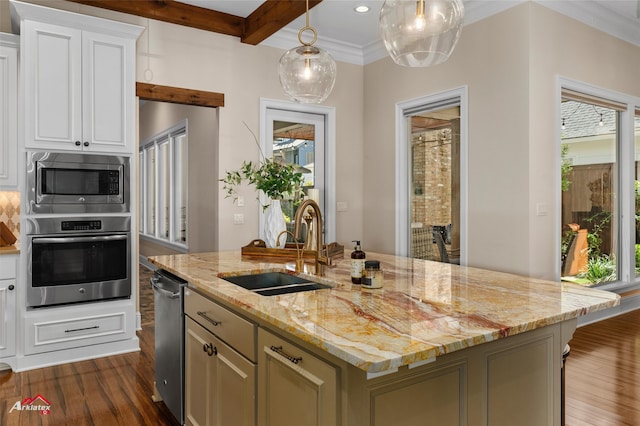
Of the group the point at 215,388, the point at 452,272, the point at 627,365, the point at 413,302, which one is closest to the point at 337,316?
the point at 413,302

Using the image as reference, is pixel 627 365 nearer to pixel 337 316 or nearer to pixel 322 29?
pixel 337 316

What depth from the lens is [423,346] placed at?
4.05ft

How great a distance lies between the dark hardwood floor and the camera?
2.67 metres

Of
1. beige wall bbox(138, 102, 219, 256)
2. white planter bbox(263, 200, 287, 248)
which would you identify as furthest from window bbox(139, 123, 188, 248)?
white planter bbox(263, 200, 287, 248)

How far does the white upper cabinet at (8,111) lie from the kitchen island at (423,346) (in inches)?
94.5

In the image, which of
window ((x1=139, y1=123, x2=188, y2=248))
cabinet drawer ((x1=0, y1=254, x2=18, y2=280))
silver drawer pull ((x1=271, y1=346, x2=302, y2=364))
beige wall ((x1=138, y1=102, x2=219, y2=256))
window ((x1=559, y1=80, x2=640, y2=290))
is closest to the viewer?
silver drawer pull ((x1=271, y1=346, x2=302, y2=364))

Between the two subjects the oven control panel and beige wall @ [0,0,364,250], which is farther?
beige wall @ [0,0,364,250]

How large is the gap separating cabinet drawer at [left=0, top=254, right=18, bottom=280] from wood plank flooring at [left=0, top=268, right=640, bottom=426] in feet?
2.36

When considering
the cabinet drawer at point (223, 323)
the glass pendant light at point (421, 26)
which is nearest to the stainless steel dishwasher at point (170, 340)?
the cabinet drawer at point (223, 323)

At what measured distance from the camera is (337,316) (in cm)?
155

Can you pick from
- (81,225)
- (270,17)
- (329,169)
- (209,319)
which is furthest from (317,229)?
(329,169)

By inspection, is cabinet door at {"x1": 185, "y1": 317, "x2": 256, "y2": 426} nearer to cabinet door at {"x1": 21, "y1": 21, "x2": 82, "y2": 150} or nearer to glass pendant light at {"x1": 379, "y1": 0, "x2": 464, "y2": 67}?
glass pendant light at {"x1": 379, "y1": 0, "x2": 464, "y2": 67}

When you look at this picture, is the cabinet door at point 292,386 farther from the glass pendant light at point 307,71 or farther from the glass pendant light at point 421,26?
the glass pendant light at point 307,71

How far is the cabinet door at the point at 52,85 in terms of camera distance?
3.39 metres
